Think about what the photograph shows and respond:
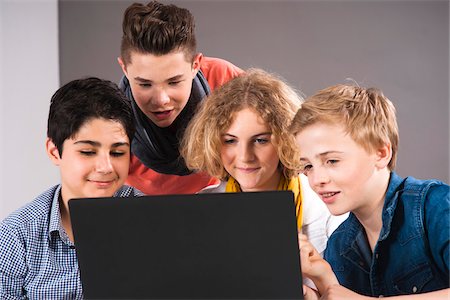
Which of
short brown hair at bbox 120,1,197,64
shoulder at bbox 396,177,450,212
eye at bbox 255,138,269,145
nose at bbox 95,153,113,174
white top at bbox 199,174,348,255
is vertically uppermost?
short brown hair at bbox 120,1,197,64

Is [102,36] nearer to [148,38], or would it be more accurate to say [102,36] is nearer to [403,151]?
[148,38]

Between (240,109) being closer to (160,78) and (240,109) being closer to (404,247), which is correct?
(160,78)

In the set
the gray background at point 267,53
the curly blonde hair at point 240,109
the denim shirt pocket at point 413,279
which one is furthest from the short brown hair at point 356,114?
the gray background at point 267,53

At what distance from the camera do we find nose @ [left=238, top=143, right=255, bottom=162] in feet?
5.32

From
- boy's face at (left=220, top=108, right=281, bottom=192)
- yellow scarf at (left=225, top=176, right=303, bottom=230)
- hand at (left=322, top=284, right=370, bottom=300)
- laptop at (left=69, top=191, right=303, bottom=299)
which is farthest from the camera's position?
yellow scarf at (left=225, top=176, right=303, bottom=230)

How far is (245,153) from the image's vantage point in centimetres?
162

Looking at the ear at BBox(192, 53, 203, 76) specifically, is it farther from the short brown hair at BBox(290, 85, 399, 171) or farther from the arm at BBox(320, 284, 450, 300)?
the arm at BBox(320, 284, 450, 300)

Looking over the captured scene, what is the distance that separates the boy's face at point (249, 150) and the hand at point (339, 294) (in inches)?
18.4

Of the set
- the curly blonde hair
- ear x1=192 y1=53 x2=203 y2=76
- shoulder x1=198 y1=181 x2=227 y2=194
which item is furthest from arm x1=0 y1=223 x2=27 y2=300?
ear x1=192 y1=53 x2=203 y2=76

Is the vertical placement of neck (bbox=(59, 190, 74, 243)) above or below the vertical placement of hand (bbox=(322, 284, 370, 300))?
above

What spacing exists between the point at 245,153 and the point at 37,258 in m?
0.52

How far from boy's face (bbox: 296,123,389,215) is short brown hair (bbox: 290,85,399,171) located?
0.06 feet

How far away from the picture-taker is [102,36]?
118 inches

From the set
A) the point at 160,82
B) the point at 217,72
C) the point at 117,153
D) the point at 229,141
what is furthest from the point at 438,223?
the point at 217,72
